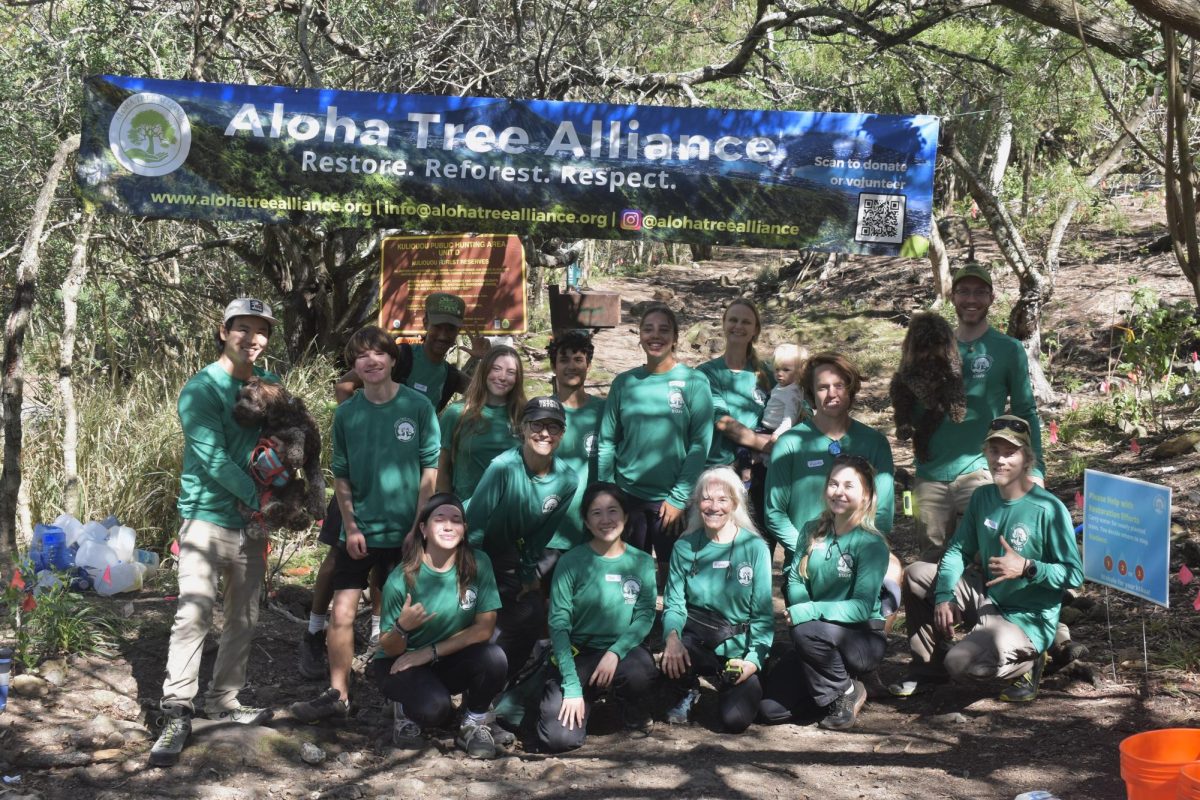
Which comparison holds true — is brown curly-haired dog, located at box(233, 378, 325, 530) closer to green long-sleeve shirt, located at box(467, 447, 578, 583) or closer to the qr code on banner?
green long-sleeve shirt, located at box(467, 447, 578, 583)

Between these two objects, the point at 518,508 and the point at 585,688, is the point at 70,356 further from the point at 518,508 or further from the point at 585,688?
the point at 585,688

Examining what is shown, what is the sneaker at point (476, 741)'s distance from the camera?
498 centimetres

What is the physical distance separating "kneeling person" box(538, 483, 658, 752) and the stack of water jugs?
286 centimetres

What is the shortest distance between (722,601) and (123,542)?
3.81 metres

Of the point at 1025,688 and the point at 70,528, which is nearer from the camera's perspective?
the point at 1025,688

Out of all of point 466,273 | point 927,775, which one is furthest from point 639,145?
point 927,775

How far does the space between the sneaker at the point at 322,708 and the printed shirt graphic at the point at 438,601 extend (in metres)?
0.28

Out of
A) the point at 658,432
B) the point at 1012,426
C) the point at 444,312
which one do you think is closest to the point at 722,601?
the point at 658,432

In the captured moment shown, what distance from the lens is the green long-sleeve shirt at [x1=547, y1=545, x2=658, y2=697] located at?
522 cm

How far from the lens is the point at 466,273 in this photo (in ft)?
25.0

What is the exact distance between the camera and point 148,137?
22.5ft

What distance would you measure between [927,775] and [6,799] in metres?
3.49

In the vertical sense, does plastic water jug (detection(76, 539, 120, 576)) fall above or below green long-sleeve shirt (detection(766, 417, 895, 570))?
below

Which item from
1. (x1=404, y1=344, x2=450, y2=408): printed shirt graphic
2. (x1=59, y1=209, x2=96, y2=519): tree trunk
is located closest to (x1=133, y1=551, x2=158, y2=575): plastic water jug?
(x1=59, y1=209, x2=96, y2=519): tree trunk
